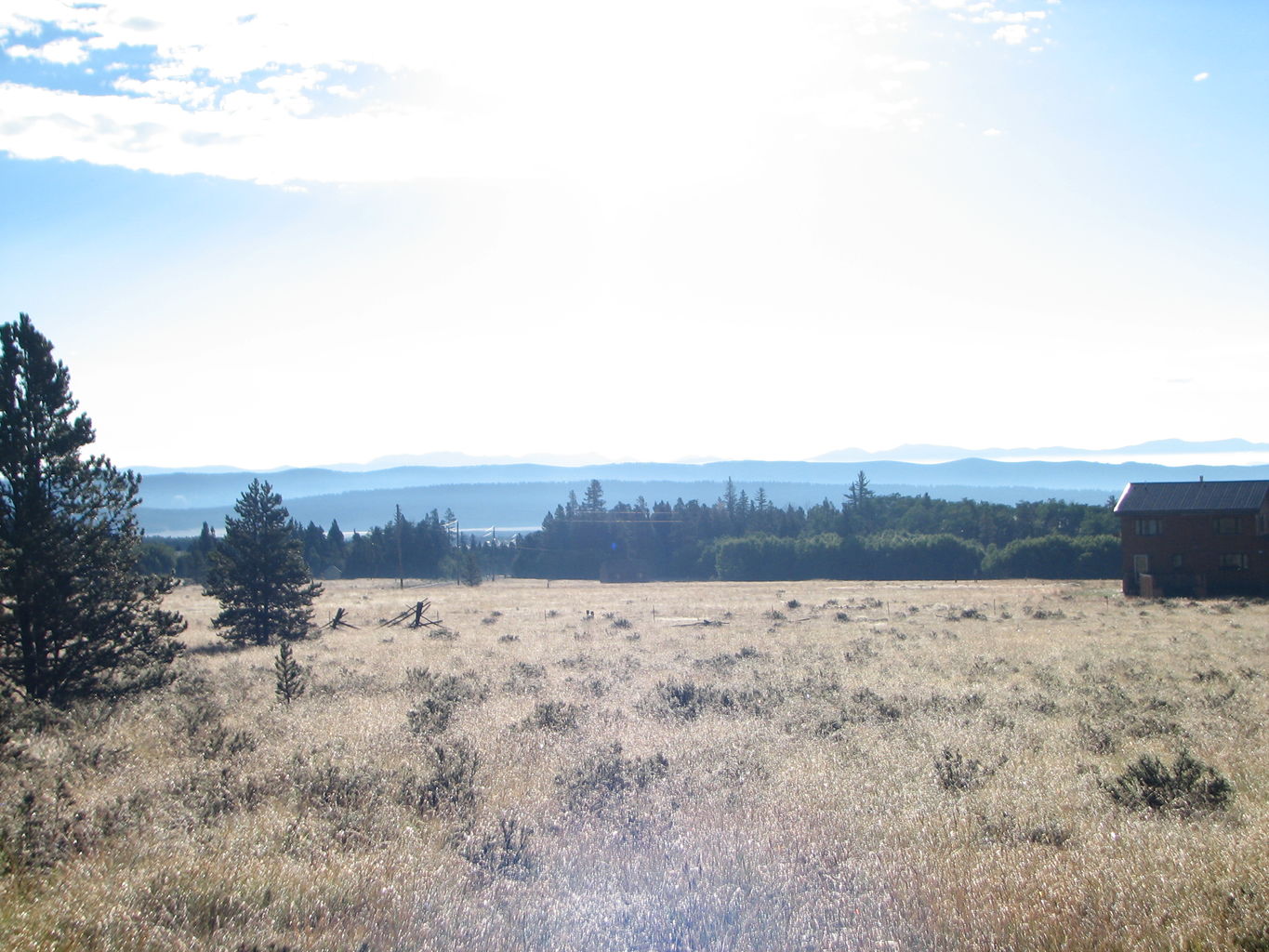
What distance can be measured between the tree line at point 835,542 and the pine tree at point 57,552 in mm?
84201

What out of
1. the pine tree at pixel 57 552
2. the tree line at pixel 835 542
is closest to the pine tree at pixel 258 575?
the pine tree at pixel 57 552

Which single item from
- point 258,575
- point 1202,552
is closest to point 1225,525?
point 1202,552

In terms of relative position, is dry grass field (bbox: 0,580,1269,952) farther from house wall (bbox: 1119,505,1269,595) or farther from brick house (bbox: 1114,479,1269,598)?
brick house (bbox: 1114,479,1269,598)

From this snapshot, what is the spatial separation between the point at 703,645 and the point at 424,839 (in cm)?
1977

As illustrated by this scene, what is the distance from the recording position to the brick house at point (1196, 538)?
44.0 meters

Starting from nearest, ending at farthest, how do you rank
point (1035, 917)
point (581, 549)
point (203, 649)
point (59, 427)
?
1. point (1035, 917)
2. point (59, 427)
3. point (203, 649)
4. point (581, 549)

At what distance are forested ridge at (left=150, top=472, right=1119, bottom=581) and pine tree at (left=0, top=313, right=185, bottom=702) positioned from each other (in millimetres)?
A: 67545

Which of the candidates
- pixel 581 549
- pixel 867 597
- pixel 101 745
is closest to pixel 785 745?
pixel 101 745

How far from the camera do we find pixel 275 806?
9.32 metres

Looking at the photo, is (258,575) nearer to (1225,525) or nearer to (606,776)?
(606,776)

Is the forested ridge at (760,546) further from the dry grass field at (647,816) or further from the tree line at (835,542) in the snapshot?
the dry grass field at (647,816)

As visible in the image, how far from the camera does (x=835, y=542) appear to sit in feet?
327

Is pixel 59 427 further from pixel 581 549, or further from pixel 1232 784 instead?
pixel 581 549

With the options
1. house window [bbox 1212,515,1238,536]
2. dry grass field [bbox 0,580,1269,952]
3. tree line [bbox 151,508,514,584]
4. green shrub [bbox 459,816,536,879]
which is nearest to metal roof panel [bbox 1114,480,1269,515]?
house window [bbox 1212,515,1238,536]
